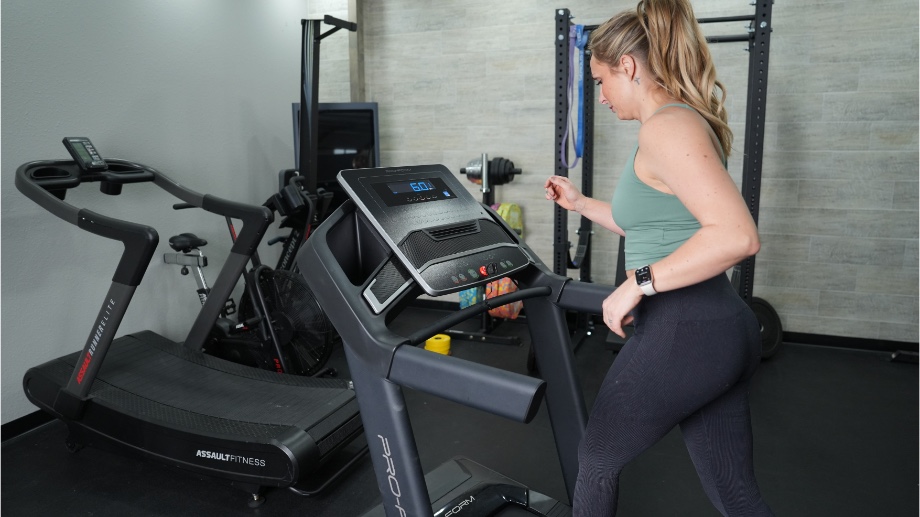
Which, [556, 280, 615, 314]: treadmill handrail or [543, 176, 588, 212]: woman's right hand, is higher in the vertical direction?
[543, 176, 588, 212]: woman's right hand

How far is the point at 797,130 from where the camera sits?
12.1 feet

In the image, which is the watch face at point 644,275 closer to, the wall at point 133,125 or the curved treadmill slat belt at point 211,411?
the curved treadmill slat belt at point 211,411

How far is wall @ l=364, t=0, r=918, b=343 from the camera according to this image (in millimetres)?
3527

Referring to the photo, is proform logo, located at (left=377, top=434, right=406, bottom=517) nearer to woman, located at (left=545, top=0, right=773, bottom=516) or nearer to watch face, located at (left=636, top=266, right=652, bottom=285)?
woman, located at (left=545, top=0, right=773, bottom=516)

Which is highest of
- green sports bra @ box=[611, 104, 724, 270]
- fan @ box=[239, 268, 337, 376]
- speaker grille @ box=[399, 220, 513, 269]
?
green sports bra @ box=[611, 104, 724, 270]

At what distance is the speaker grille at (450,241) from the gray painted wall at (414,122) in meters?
2.14

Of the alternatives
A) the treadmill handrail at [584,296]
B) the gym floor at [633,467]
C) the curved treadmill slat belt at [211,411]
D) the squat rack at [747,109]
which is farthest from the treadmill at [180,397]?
the squat rack at [747,109]

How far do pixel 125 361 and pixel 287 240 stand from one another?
1.09 meters

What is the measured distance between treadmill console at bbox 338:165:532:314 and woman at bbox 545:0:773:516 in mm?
417

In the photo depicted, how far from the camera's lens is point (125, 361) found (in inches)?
114

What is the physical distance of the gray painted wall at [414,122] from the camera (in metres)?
2.89

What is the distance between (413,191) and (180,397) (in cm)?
150

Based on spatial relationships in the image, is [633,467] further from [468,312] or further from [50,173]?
[50,173]

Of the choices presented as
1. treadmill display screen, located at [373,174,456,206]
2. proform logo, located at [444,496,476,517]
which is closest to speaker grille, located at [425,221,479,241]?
treadmill display screen, located at [373,174,456,206]
